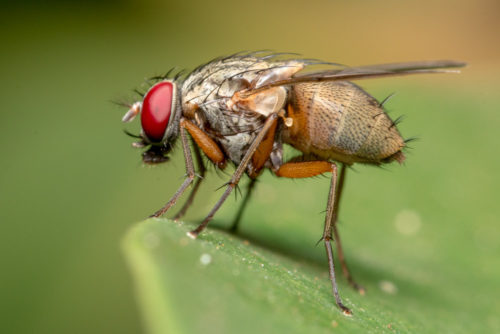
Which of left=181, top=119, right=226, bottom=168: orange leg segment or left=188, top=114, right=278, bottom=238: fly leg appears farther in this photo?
left=181, top=119, right=226, bottom=168: orange leg segment

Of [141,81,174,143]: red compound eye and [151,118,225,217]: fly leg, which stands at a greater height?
[141,81,174,143]: red compound eye

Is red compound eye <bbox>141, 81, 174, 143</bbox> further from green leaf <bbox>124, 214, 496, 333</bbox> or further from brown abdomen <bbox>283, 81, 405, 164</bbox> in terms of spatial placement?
green leaf <bbox>124, 214, 496, 333</bbox>

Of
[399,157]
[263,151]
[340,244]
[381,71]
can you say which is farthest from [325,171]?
[381,71]

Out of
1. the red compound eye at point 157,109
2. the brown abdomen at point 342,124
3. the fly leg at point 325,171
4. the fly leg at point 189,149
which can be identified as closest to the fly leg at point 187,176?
the fly leg at point 189,149

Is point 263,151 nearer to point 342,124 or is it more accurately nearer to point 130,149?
point 342,124

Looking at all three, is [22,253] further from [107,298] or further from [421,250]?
[421,250]

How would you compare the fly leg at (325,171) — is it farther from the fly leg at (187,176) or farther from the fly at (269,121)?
the fly leg at (187,176)

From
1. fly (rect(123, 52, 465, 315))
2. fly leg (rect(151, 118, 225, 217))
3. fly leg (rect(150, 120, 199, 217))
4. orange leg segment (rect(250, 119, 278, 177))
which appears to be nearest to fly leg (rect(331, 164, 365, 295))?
fly (rect(123, 52, 465, 315))
